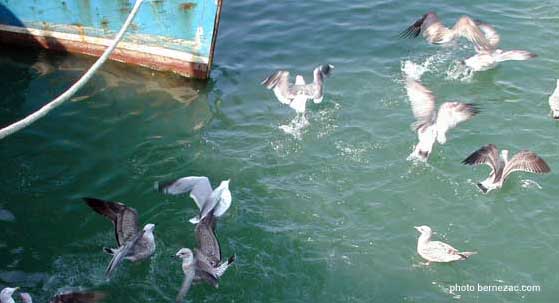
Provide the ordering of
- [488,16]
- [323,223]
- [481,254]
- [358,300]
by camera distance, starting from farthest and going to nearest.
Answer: [488,16]
[323,223]
[481,254]
[358,300]

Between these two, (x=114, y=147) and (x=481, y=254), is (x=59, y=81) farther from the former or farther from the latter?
(x=481, y=254)

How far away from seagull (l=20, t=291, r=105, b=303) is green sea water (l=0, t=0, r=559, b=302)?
244mm

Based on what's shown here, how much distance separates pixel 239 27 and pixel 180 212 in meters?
5.79

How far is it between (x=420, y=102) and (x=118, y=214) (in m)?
4.72

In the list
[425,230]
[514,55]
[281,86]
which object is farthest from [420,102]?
[425,230]

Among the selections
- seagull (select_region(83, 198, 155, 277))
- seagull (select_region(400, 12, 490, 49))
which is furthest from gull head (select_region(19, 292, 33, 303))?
seagull (select_region(400, 12, 490, 49))

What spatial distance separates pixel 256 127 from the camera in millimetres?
9750

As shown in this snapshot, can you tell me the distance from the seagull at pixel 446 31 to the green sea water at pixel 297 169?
0.27m

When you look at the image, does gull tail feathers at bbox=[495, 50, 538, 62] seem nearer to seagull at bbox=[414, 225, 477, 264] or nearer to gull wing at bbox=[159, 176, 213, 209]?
seagull at bbox=[414, 225, 477, 264]

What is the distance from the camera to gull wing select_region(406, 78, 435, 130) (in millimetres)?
9091

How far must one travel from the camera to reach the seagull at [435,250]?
7.02 meters

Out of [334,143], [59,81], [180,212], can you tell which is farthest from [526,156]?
[59,81]

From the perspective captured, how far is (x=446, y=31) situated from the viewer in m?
11.2

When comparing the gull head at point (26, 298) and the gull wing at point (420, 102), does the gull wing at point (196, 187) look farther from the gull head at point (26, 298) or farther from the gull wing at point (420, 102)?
the gull wing at point (420, 102)
